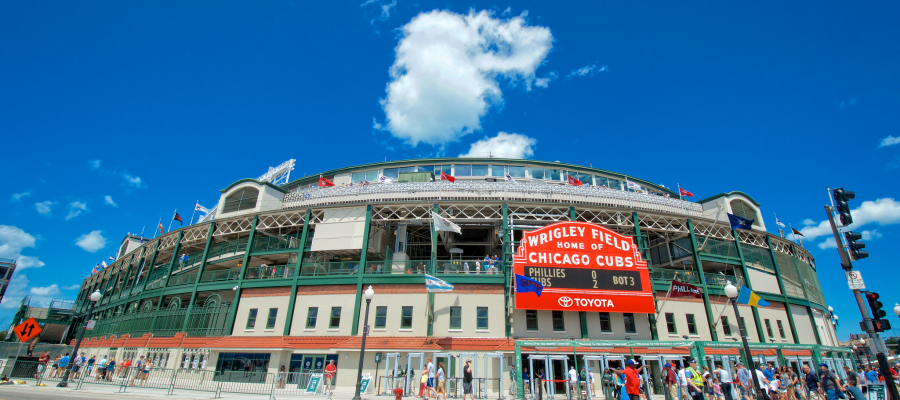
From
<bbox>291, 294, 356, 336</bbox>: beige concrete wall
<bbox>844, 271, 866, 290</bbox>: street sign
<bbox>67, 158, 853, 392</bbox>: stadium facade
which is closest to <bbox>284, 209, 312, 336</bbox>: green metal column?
<bbox>67, 158, 853, 392</bbox>: stadium facade

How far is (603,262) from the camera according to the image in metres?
26.9

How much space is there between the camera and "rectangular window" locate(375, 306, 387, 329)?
1061 inches

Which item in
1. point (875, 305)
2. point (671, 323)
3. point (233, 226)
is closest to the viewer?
point (875, 305)

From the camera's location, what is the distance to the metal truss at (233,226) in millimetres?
33438

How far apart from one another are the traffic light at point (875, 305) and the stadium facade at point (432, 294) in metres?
12.6

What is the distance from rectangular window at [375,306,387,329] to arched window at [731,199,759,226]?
29.1 metres

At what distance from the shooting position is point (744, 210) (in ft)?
118

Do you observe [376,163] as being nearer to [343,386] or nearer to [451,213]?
[451,213]

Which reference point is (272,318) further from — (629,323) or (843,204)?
(843,204)

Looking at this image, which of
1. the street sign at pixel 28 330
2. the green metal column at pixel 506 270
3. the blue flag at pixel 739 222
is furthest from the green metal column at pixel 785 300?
the street sign at pixel 28 330

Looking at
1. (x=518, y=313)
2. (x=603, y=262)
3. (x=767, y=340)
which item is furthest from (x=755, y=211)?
(x=518, y=313)

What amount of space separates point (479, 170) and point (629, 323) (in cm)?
1938

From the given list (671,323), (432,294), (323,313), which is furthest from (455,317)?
(671,323)

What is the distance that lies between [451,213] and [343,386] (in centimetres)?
1305
